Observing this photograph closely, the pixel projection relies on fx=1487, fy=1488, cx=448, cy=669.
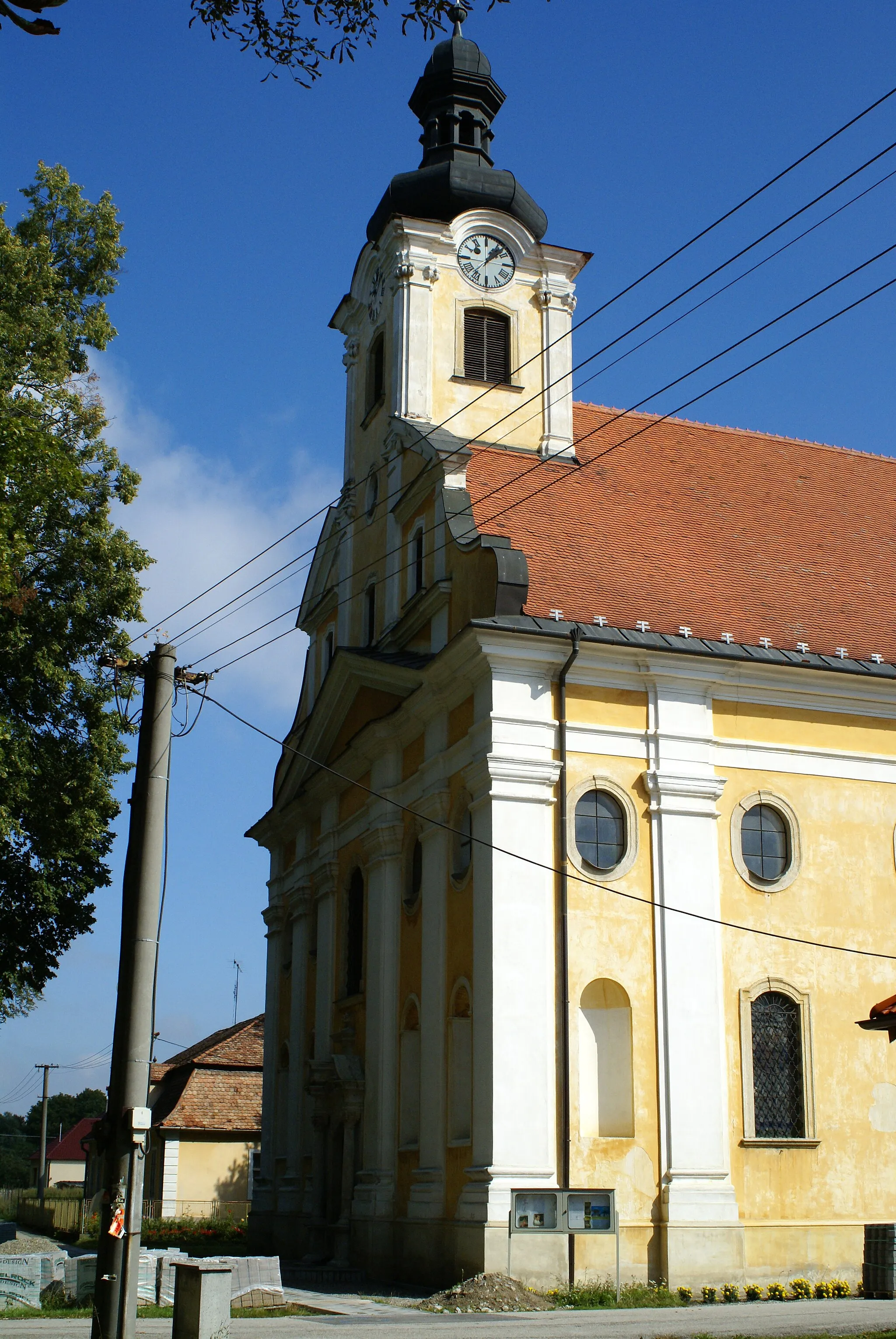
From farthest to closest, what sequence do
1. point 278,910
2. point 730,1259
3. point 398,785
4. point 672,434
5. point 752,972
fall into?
point 278,910 → point 672,434 → point 398,785 → point 752,972 → point 730,1259

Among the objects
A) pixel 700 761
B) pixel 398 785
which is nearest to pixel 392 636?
pixel 398 785

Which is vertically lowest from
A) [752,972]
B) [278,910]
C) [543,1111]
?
[543,1111]

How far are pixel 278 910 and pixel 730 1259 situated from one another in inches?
541

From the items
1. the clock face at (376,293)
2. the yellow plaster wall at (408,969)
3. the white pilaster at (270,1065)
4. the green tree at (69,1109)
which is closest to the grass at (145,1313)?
the yellow plaster wall at (408,969)

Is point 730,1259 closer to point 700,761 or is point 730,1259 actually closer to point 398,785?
point 700,761

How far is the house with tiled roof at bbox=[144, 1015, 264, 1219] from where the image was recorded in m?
37.2

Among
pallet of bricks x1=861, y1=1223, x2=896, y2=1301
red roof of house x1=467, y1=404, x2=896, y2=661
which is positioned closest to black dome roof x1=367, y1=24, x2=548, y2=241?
red roof of house x1=467, y1=404, x2=896, y2=661

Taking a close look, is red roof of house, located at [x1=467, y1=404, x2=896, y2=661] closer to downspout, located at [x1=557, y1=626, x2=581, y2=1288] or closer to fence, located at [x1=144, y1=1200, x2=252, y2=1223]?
downspout, located at [x1=557, y1=626, x2=581, y2=1288]

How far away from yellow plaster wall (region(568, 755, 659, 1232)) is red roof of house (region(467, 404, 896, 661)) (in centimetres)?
224

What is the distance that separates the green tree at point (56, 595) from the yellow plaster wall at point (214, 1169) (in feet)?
51.9

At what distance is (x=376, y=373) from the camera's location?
92.7 ft

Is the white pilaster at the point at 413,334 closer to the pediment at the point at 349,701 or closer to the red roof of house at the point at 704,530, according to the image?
the red roof of house at the point at 704,530

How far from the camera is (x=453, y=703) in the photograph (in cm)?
2108

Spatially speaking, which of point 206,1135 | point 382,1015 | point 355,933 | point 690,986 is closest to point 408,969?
point 382,1015
